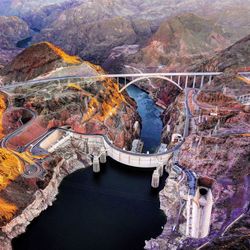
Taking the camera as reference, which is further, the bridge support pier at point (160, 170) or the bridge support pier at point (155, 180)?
the bridge support pier at point (160, 170)

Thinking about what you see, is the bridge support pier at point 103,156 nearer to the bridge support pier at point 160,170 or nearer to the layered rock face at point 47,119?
the layered rock face at point 47,119

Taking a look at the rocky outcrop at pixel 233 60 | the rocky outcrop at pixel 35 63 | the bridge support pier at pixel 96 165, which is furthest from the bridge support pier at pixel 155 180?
the rocky outcrop at pixel 35 63

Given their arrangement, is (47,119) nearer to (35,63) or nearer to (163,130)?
(35,63)

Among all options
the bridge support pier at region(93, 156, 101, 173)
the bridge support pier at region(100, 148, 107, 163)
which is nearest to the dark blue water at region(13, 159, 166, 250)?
the bridge support pier at region(93, 156, 101, 173)

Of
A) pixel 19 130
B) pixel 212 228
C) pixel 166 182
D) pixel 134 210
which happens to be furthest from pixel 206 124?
pixel 19 130

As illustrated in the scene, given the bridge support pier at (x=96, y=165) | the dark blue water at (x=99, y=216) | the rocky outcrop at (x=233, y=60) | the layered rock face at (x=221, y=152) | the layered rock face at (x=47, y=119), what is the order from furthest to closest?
the rocky outcrop at (x=233, y=60) < the bridge support pier at (x=96, y=165) < the layered rock face at (x=47, y=119) < the dark blue water at (x=99, y=216) < the layered rock face at (x=221, y=152)

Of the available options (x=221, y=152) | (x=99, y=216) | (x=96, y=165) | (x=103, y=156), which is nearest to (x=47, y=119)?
(x=103, y=156)

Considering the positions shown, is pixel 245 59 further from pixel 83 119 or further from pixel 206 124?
pixel 83 119
